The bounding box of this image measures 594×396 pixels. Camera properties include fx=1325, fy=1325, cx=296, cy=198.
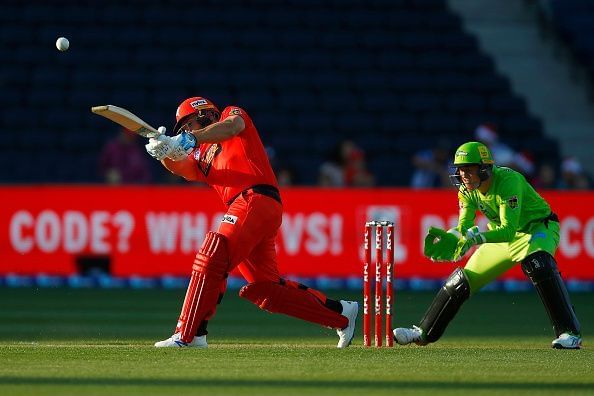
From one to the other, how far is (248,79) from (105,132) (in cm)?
266

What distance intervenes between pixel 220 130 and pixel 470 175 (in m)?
2.01

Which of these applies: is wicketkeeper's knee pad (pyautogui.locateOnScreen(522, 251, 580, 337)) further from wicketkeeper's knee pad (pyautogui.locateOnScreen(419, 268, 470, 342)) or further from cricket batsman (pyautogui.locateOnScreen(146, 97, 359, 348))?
cricket batsman (pyautogui.locateOnScreen(146, 97, 359, 348))

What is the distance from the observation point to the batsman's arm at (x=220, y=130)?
30.6 ft

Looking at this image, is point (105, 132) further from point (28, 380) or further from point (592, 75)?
point (28, 380)

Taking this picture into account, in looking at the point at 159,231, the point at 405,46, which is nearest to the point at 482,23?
the point at 405,46

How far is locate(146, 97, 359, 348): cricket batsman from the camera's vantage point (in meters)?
9.40

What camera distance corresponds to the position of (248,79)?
22391 mm

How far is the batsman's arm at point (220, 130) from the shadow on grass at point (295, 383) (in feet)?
7.23

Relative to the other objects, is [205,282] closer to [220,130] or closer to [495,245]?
[220,130]

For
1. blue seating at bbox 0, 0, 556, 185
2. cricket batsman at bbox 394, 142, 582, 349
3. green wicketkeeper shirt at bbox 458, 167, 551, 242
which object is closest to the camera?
green wicketkeeper shirt at bbox 458, 167, 551, 242

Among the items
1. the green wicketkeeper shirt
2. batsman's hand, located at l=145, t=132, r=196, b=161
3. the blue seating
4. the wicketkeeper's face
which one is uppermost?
the blue seating

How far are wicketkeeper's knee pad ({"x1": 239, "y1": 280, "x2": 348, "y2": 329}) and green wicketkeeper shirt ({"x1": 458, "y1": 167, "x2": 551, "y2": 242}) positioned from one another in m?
1.22

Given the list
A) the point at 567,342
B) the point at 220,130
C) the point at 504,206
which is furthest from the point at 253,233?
the point at 567,342

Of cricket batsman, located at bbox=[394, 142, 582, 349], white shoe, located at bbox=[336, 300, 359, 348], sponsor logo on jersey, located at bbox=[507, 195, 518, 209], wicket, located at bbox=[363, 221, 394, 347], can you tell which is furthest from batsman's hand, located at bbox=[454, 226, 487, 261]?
white shoe, located at bbox=[336, 300, 359, 348]
